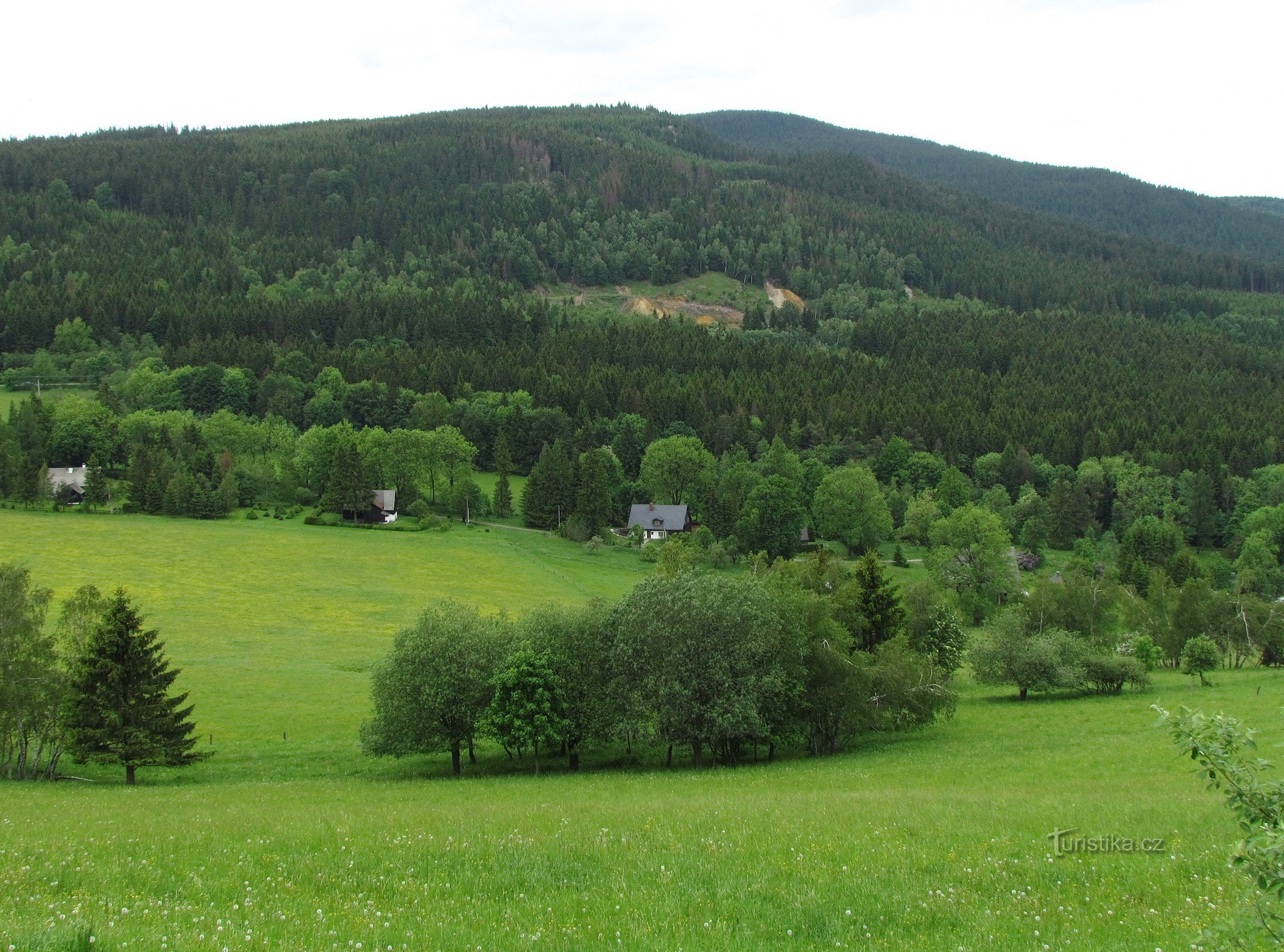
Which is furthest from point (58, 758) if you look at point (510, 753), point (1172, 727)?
point (1172, 727)

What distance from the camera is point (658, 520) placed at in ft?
377

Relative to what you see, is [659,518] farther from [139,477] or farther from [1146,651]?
[1146,651]

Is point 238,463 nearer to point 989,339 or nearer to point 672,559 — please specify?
point 672,559

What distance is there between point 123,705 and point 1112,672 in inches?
2059

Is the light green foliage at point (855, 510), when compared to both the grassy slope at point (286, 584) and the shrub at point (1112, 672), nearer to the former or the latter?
the grassy slope at point (286, 584)

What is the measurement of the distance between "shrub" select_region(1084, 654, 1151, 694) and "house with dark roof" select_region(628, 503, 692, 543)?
60.0 metres

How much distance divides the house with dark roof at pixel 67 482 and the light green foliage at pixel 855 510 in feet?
A: 273

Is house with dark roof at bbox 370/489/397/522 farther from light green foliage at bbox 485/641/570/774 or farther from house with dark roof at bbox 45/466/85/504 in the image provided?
light green foliage at bbox 485/641/570/774

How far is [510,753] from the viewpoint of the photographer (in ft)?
138

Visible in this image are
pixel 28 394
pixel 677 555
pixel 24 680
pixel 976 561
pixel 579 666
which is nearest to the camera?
pixel 24 680

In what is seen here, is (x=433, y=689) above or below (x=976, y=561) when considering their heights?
above

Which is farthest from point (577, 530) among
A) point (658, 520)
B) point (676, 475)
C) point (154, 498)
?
point (154, 498)

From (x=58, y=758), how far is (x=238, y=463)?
79.6m

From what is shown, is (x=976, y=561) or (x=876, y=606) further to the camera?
(x=976, y=561)
